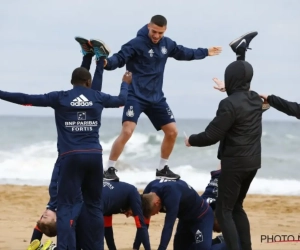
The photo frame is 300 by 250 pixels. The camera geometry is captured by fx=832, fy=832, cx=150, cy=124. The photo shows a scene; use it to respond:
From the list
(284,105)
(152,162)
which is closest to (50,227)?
(284,105)

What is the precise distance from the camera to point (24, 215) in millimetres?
17031

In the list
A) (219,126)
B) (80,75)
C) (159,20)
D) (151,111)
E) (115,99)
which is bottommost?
(219,126)

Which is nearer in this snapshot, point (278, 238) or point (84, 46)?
point (84, 46)

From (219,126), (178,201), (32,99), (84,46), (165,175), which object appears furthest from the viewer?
(165,175)

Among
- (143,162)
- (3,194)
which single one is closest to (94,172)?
(3,194)

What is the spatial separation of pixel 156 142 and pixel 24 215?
82.4ft

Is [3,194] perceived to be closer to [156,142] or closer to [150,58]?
[150,58]

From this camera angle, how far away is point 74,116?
33.2ft

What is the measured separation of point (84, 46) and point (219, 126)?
2.98 m

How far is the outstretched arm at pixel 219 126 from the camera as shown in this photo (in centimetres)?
942

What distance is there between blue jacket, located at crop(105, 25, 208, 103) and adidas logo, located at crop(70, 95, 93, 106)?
1863 mm

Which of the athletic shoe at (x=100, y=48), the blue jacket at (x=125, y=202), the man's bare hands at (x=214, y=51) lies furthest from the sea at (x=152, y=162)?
the athletic shoe at (x=100, y=48)

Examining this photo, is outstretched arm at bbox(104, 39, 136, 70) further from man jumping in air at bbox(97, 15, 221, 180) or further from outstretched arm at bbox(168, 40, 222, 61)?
outstretched arm at bbox(168, 40, 222, 61)

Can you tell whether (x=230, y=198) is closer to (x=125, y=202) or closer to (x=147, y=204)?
(x=147, y=204)
